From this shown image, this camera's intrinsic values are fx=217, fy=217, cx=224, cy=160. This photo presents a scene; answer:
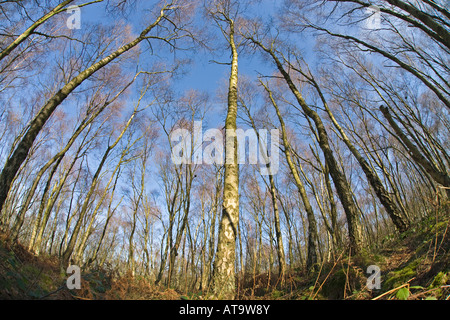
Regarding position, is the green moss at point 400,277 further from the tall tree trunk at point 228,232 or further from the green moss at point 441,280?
the tall tree trunk at point 228,232

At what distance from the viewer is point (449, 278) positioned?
182 cm

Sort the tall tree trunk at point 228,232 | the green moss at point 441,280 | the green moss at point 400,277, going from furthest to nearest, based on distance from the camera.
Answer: the tall tree trunk at point 228,232, the green moss at point 400,277, the green moss at point 441,280

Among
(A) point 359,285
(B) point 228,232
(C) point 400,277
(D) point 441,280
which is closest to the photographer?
(D) point 441,280

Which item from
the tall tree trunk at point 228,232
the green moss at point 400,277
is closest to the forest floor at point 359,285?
the green moss at point 400,277

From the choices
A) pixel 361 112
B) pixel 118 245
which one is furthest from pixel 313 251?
pixel 118 245

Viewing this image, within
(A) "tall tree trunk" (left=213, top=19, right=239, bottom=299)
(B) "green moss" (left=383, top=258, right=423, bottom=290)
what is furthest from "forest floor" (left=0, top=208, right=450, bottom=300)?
(A) "tall tree trunk" (left=213, top=19, right=239, bottom=299)

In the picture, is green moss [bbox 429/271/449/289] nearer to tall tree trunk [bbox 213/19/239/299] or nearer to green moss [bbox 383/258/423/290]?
green moss [bbox 383/258/423/290]

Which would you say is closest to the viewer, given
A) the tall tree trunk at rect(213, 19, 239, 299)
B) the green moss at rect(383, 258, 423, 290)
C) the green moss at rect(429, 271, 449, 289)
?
the green moss at rect(429, 271, 449, 289)

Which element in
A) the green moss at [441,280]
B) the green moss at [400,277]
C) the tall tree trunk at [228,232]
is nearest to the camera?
the green moss at [441,280]

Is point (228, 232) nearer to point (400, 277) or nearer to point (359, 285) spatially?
point (359, 285)

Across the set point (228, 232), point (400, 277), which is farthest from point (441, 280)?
point (228, 232)

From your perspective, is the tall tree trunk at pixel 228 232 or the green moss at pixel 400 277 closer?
the green moss at pixel 400 277
